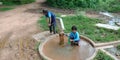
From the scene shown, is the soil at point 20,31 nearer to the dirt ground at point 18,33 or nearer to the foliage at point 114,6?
the dirt ground at point 18,33

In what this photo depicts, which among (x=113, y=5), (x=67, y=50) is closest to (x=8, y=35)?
(x=67, y=50)

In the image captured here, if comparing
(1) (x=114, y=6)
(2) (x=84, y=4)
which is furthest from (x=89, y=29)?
(1) (x=114, y=6)

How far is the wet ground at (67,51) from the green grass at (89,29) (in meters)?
0.84

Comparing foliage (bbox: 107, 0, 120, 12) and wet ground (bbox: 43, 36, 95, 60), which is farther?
foliage (bbox: 107, 0, 120, 12)

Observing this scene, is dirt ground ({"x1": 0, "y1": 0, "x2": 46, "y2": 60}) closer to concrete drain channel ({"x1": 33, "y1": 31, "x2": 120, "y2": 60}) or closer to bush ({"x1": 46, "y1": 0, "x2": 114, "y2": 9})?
concrete drain channel ({"x1": 33, "y1": 31, "x2": 120, "y2": 60})

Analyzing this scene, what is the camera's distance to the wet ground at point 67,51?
373 inches

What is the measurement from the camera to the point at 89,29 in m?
11.9

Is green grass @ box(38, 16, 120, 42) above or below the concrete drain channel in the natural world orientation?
above

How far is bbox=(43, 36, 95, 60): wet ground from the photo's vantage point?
948 cm

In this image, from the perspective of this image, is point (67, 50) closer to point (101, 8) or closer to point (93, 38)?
point (93, 38)

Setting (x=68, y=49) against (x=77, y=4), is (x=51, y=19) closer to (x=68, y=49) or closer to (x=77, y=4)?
(x=68, y=49)

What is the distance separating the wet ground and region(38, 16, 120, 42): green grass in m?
0.84

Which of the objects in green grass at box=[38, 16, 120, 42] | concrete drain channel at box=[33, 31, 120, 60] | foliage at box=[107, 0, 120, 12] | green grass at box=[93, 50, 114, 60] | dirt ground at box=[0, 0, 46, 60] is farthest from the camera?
foliage at box=[107, 0, 120, 12]

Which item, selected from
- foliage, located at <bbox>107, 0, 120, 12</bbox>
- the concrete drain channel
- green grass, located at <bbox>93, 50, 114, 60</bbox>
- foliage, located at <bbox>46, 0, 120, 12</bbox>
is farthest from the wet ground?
foliage, located at <bbox>46, 0, 120, 12</bbox>
